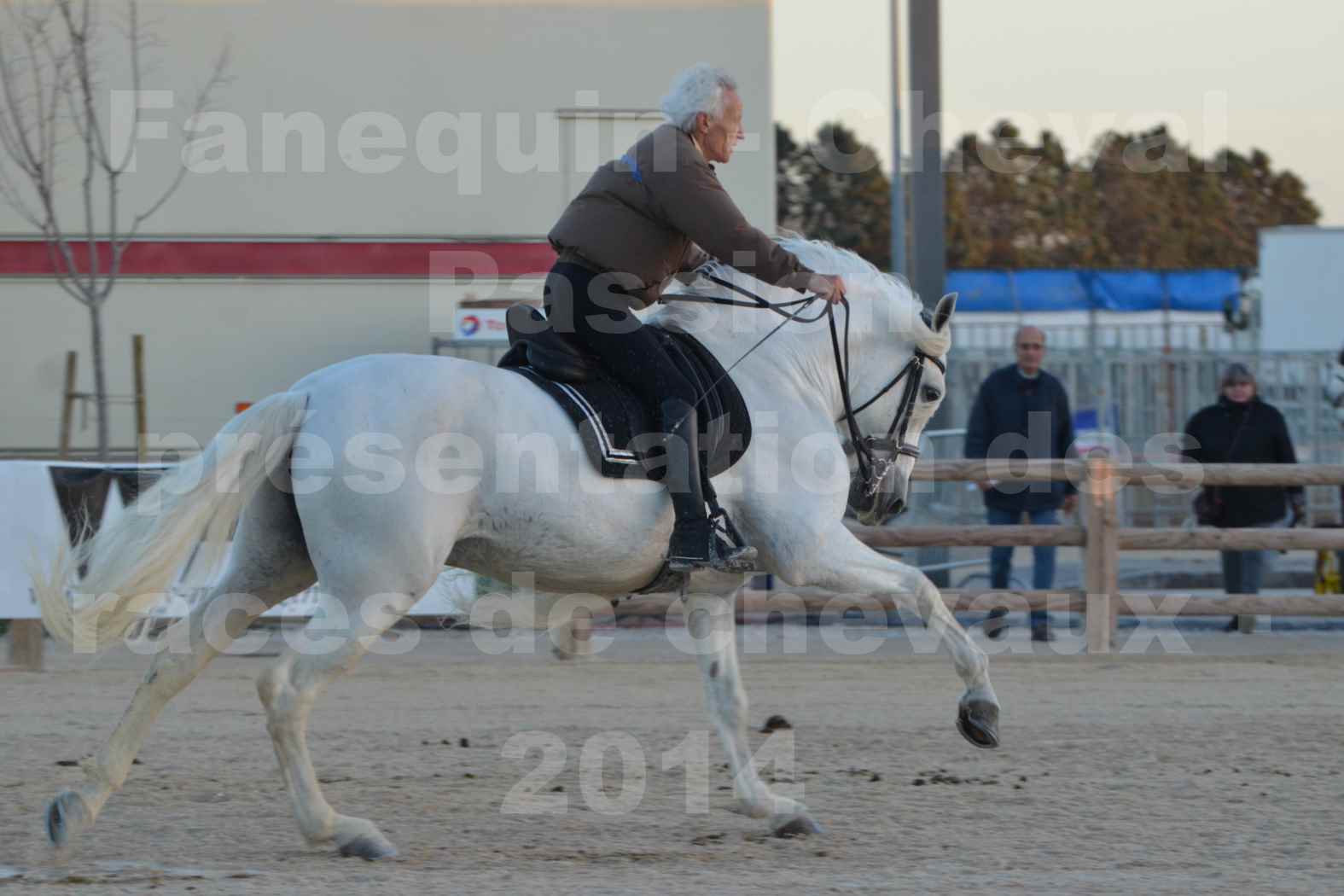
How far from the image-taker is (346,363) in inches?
211

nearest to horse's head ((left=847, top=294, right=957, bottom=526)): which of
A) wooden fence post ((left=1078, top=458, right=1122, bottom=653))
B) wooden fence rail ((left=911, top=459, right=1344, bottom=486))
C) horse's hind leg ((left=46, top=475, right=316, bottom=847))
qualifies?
horse's hind leg ((left=46, top=475, right=316, bottom=847))

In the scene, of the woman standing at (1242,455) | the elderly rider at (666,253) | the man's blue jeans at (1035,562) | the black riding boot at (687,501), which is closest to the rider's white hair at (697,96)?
the elderly rider at (666,253)

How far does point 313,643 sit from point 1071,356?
14.1 meters

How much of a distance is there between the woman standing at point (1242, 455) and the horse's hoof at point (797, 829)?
21.6 ft

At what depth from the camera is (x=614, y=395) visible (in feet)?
17.7

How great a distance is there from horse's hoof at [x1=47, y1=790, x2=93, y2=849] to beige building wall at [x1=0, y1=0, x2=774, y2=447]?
8.50 m

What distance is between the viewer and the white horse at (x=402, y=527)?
5.01m

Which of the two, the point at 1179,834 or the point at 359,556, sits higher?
the point at 359,556

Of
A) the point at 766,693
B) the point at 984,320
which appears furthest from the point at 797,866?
the point at 984,320

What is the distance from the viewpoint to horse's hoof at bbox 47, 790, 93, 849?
195 inches

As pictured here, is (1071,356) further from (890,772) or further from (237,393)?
(890,772)

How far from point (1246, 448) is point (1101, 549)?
175 centimetres

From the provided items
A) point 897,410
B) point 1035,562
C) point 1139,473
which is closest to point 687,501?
point 897,410

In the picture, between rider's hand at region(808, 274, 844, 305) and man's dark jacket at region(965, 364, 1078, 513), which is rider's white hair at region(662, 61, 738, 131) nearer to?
rider's hand at region(808, 274, 844, 305)
